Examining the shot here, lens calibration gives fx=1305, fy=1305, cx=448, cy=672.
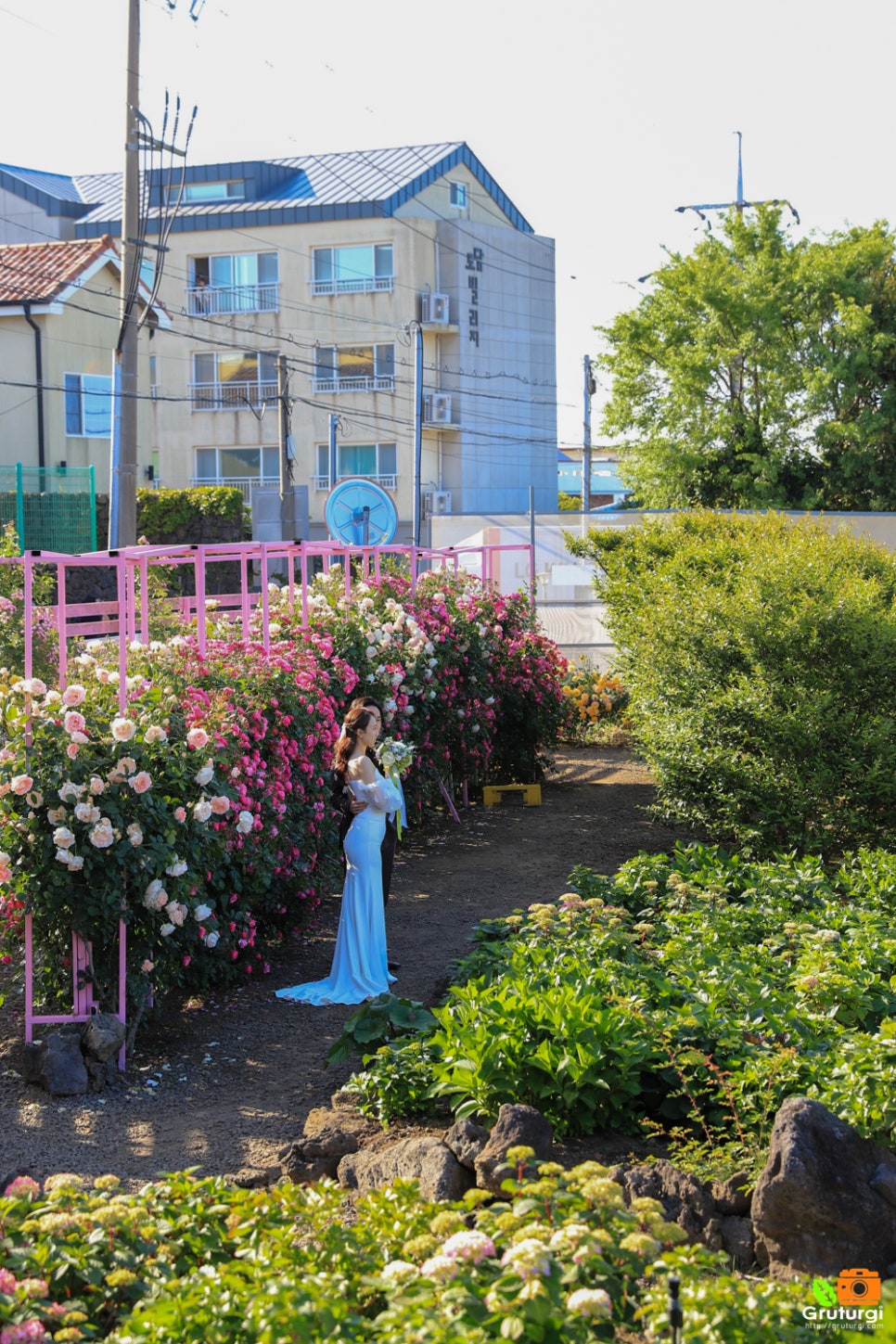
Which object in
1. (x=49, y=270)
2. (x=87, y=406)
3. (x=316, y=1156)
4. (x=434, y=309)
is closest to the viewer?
(x=316, y=1156)

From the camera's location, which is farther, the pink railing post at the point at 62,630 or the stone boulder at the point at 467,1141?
the pink railing post at the point at 62,630

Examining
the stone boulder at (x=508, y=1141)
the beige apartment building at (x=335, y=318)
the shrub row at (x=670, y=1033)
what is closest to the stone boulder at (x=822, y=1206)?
the shrub row at (x=670, y=1033)

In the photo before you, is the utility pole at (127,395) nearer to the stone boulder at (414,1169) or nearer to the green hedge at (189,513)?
the stone boulder at (414,1169)

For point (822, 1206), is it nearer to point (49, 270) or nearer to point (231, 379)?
point (49, 270)

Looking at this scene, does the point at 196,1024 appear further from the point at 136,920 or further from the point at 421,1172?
the point at 421,1172

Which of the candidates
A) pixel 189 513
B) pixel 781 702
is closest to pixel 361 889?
pixel 781 702

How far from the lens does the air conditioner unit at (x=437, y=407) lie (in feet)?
133

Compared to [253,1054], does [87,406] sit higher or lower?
higher

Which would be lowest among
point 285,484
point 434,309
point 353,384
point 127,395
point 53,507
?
point 53,507

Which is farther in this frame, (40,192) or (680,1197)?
(40,192)

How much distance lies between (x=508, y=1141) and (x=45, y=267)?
2767 centimetres

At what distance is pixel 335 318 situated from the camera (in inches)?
1588

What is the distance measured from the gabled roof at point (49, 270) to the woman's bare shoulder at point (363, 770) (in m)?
20.9

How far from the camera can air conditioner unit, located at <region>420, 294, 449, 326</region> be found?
130ft
